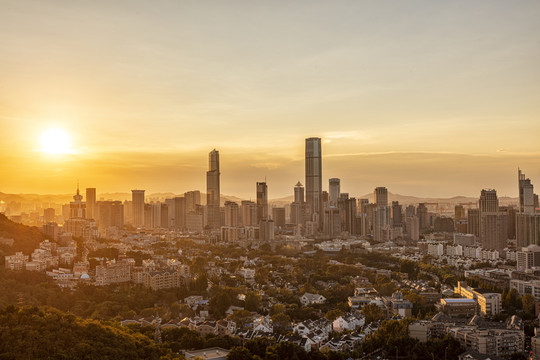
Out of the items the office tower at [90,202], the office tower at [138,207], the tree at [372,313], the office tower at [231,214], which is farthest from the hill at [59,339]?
the office tower at [138,207]

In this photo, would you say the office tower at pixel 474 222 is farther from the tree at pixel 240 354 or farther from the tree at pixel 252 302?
the tree at pixel 240 354

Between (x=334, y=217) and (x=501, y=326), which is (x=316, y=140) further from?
(x=501, y=326)

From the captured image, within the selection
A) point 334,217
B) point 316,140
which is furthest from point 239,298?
point 316,140

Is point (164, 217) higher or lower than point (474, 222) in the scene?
higher

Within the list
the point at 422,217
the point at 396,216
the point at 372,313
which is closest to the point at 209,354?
the point at 372,313

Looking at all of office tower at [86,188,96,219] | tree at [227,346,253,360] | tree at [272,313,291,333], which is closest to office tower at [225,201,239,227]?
office tower at [86,188,96,219]

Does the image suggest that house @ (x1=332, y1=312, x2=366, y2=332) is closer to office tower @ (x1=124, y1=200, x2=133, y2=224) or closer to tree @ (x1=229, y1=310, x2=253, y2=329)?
tree @ (x1=229, y1=310, x2=253, y2=329)

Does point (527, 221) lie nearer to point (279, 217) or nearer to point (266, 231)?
point (266, 231)
